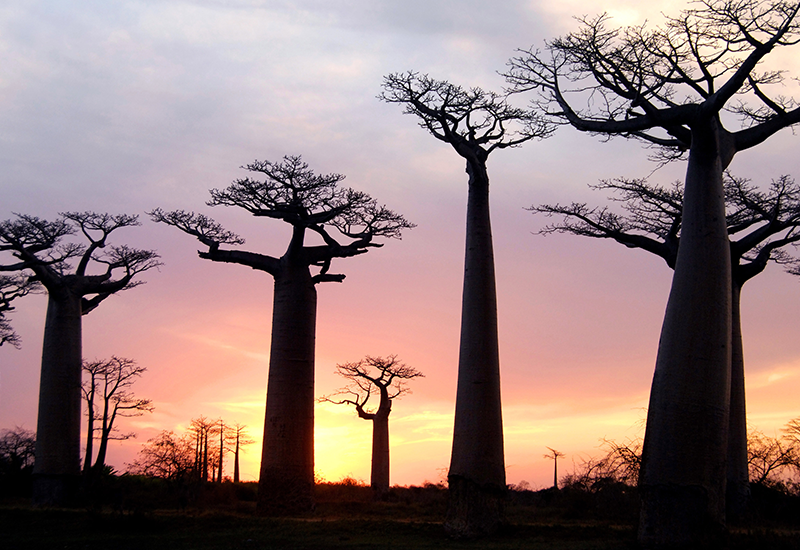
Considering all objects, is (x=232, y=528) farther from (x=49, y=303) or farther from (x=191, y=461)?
(x=191, y=461)

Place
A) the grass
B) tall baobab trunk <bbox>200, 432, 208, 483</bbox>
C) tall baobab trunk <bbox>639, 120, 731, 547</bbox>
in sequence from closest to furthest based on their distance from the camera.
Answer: tall baobab trunk <bbox>639, 120, 731, 547</bbox>, the grass, tall baobab trunk <bbox>200, 432, 208, 483</bbox>

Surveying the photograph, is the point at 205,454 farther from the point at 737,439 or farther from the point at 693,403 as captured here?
the point at 693,403

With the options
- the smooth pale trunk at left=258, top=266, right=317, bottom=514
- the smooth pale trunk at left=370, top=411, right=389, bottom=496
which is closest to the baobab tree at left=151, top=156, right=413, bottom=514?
the smooth pale trunk at left=258, top=266, right=317, bottom=514

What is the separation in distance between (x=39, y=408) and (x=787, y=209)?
15.4m

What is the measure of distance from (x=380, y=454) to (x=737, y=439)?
10679mm

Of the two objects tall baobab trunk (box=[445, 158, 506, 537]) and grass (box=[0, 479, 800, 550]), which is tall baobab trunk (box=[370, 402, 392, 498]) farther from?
tall baobab trunk (box=[445, 158, 506, 537])

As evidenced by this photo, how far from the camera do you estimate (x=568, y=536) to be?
8.89m

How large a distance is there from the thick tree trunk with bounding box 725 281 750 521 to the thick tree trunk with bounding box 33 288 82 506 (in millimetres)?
12904

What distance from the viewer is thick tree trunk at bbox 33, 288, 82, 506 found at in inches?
602

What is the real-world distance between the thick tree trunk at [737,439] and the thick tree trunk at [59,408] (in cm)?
1290

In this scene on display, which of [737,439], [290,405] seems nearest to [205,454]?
[290,405]

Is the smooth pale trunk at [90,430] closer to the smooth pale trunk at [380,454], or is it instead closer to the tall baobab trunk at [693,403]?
the smooth pale trunk at [380,454]

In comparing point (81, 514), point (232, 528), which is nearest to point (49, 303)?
point (81, 514)

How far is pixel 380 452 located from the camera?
2036cm
